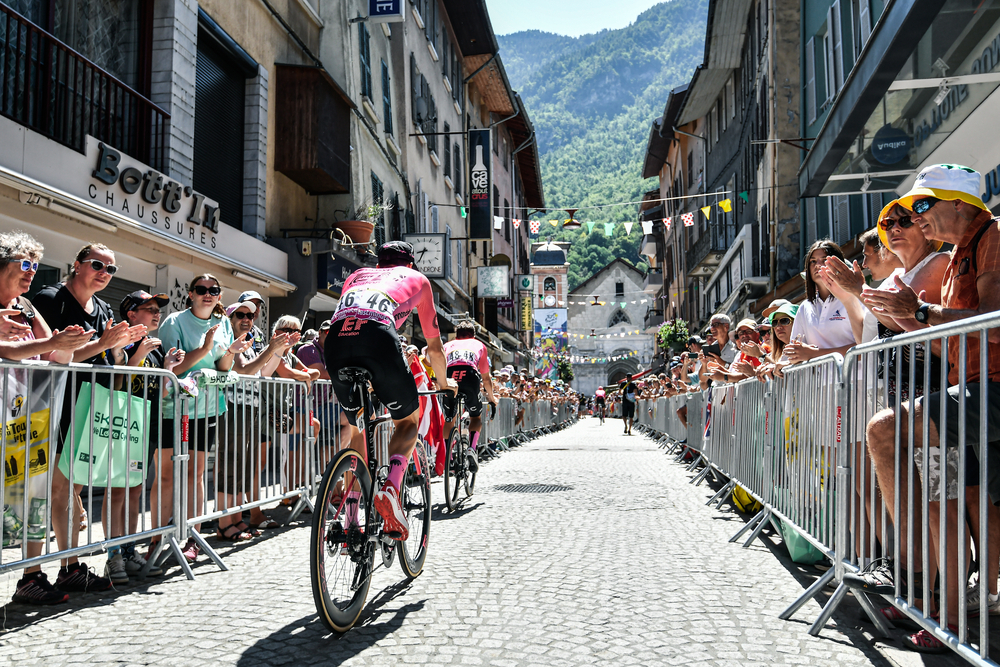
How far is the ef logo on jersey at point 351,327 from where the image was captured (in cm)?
416

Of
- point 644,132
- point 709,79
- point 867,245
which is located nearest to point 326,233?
point 867,245

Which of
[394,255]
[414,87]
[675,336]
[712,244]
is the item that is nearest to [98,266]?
[394,255]

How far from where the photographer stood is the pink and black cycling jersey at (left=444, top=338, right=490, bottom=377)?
9109mm

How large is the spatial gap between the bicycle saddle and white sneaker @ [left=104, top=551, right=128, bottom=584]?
182 centimetres

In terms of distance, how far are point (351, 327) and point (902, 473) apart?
7.98 feet

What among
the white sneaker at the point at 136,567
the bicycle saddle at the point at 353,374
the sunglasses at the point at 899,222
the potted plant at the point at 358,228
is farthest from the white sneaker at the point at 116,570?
the potted plant at the point at 358,228

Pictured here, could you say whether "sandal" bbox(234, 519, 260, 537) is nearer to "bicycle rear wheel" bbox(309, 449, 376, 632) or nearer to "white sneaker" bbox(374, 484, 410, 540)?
"white sneaker" bbox(374, 484, 410, 540)

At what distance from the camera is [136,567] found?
5035mm

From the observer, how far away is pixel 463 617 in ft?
13.0

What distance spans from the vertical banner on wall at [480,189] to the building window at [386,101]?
796cm

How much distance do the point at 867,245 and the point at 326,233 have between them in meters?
11.8

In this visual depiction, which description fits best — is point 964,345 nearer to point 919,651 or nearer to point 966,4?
point 919,651

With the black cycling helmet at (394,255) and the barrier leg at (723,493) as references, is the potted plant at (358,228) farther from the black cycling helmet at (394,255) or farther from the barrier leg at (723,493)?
the black cycling helmet at (394,255)

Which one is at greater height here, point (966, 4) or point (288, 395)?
point (966, 4)
